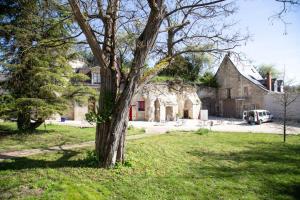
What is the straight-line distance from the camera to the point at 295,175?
9.23 metres

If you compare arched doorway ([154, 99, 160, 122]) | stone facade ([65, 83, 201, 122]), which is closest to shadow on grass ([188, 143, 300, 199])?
stone facade ([65, 83, 201, 122])

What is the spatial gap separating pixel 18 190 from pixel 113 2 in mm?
6060

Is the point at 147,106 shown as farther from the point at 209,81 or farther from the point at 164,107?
the point at 209,81

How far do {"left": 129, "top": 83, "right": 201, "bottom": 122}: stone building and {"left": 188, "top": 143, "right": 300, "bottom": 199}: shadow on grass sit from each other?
70.2 ft

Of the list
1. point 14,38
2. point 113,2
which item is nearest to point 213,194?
point 113,2

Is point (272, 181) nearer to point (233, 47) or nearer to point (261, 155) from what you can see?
point (261, 155)

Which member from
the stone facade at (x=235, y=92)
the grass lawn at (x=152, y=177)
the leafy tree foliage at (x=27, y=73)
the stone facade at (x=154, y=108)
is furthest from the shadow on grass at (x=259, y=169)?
the stone facade at (x=235, y=92)

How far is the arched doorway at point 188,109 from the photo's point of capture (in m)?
39.8

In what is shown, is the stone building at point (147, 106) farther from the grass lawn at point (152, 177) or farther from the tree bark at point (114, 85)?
the tree bark at point (114, 85)

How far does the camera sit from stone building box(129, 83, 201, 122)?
35406 mm

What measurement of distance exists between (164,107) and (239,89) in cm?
1356

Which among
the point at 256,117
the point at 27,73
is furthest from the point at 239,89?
the point at 27,73

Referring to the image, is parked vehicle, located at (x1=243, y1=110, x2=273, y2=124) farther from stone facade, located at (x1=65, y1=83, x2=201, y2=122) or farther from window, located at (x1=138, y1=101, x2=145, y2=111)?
window, located at (x1=138, y1=101, x2=145, y2=111)

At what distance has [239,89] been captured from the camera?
139ft
